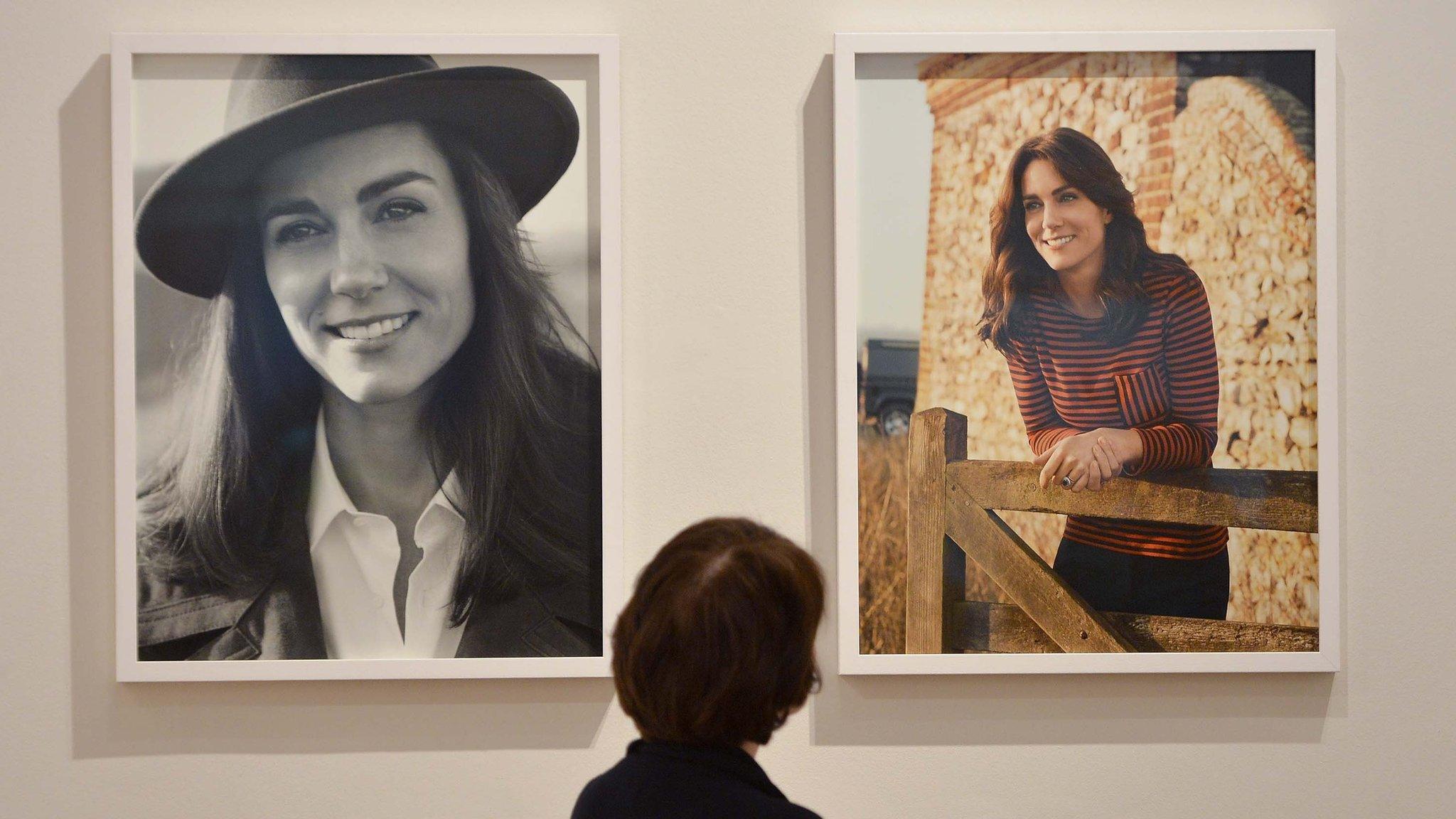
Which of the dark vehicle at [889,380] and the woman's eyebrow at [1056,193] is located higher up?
the woman's eyebrow at [1056,193]

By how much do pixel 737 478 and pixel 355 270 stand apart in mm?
644

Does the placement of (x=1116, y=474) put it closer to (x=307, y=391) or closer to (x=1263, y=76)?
(x=1263, y=76)

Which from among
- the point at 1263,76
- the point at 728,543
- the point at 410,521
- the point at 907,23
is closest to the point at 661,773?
the point at 728,543

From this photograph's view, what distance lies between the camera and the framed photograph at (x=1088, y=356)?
159cm

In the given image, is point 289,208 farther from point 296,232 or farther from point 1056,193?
point 1056,193

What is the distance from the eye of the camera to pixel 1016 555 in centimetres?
160

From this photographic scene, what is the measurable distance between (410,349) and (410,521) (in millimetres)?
256

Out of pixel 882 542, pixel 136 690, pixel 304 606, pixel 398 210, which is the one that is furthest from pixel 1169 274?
pixel 136 690

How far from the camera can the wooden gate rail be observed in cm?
159

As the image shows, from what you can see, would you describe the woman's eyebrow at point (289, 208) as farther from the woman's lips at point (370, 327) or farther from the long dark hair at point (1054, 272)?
the long dark hair at point (1054, 272)

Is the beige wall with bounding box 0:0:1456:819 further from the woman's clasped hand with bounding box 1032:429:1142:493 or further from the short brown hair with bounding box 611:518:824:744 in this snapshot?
the short brown hair with bounding box 611:518:824:744

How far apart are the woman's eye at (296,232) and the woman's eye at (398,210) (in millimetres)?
94

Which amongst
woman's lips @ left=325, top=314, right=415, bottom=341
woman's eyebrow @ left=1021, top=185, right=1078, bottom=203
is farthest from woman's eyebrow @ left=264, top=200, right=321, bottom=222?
woman's eyebrow @ left=1021, top=185, right=1078, bottom=203

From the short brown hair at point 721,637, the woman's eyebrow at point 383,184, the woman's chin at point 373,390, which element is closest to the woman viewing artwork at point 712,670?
the short brown hair at point 721,637
